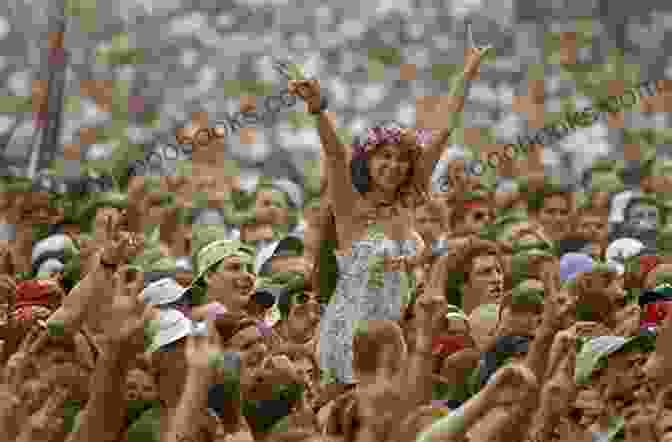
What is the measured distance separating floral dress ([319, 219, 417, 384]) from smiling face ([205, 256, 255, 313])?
2.16ft

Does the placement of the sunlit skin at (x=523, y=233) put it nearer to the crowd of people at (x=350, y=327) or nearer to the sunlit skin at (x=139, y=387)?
the crowd of people at (x=350, y=327)

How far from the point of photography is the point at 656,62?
37.7 meters

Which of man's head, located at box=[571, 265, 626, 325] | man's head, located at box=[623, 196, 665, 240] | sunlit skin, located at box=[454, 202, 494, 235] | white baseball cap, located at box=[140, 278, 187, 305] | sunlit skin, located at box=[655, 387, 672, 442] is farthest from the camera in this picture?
man's head, located at box=[623, 196, 665, 240]

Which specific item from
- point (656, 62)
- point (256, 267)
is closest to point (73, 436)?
point (256, 267)

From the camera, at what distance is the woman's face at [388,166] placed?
1037 cm

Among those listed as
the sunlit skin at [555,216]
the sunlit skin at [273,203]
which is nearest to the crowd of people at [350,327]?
the sunlit skin at [273,203]

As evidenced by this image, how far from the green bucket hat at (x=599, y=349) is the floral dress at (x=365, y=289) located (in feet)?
4.65

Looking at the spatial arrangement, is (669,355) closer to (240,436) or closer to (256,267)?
(240,436)

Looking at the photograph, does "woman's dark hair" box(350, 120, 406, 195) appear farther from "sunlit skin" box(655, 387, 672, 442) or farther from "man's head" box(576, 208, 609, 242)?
"man's head" box(576, 208, 609, 242)

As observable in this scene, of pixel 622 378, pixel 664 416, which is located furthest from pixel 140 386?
pixel 664 416

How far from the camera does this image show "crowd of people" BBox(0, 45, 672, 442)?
8.32m

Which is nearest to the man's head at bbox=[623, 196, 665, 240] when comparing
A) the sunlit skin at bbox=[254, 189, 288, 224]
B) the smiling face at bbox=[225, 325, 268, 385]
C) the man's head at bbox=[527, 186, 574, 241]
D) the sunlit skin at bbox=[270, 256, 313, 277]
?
the man's head at bbox=[527, 186, 574, 241]

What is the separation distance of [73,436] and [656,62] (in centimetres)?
2960

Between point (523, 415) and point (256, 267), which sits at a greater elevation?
point (256, 267)
